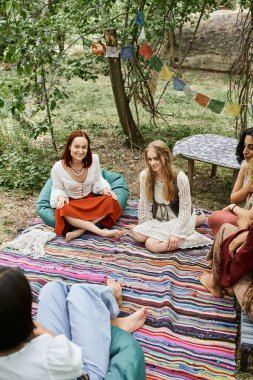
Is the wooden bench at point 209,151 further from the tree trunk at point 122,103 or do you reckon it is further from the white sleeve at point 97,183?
the tree trunk at point 122,103

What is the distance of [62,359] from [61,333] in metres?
0.55

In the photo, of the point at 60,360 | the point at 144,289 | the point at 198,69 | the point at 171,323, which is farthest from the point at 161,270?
the point at 198,69

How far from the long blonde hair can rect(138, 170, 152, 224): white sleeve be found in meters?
0.04

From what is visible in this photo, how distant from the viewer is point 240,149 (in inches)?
143

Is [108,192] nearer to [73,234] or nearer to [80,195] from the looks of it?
[80,195]

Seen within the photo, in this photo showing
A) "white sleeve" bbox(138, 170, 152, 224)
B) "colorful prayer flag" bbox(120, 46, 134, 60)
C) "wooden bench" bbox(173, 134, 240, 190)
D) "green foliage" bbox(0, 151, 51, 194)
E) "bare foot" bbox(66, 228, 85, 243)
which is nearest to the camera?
"white sleeve" bbox(138, 170, 152, 224)

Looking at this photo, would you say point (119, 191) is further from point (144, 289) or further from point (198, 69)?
point (198, 69)

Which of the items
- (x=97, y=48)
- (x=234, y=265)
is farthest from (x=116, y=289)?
(x=97, y=48)

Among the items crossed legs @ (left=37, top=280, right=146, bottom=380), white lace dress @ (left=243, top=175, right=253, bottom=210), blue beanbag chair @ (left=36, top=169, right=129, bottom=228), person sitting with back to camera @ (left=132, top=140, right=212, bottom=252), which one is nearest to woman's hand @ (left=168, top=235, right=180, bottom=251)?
person sitting with back to camera @ (left=132, top=140, right=212, bottom=252)

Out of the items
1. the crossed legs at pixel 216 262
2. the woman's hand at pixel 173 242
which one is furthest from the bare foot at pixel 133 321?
the woman's hand at pixel 173 242

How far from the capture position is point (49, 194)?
4.24 m

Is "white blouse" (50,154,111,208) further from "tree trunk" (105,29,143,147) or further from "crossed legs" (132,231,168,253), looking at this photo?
"tree trunk" (105,29,143,147)

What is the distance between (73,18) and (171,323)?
3813 millimetres

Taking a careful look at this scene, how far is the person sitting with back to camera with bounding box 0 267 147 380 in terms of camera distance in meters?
1.46
